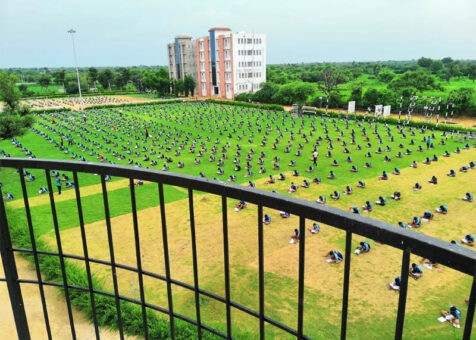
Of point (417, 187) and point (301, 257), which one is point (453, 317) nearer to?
point (301, 257)

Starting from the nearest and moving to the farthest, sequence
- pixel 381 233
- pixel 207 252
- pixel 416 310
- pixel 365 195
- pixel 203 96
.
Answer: pixel 381 233 < pixel 416 310 < pixel 207 252 < pixel 365 195 < pixel 203 96

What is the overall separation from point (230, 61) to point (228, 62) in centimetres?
77

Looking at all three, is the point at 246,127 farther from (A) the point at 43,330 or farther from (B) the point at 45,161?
(B) the point at 45,161

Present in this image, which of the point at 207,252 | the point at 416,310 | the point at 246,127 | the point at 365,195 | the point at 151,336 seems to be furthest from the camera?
the point at 246,127

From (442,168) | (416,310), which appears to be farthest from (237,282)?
(442,168)

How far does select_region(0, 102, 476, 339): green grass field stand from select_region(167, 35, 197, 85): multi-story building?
2267 inches

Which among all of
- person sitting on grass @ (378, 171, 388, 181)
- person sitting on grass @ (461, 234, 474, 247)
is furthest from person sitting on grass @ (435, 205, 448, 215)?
person sitting on grass @ (378, 171, 388, 181)

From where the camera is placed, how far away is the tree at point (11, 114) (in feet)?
91.4

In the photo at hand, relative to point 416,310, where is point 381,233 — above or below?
above

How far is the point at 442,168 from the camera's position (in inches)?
1032

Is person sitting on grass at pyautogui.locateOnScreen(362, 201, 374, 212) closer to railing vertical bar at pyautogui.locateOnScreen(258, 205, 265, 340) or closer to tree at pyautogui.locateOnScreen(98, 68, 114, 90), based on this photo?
railing vertical bar at pyautogui.locateOnScreen(258, 205, 265, 340)

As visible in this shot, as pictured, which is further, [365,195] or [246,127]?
[246,127]

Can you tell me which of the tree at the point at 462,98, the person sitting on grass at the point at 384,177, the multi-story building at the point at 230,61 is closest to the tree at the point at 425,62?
the multi-story building at the point at 230,61

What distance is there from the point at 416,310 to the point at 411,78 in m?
67.5
